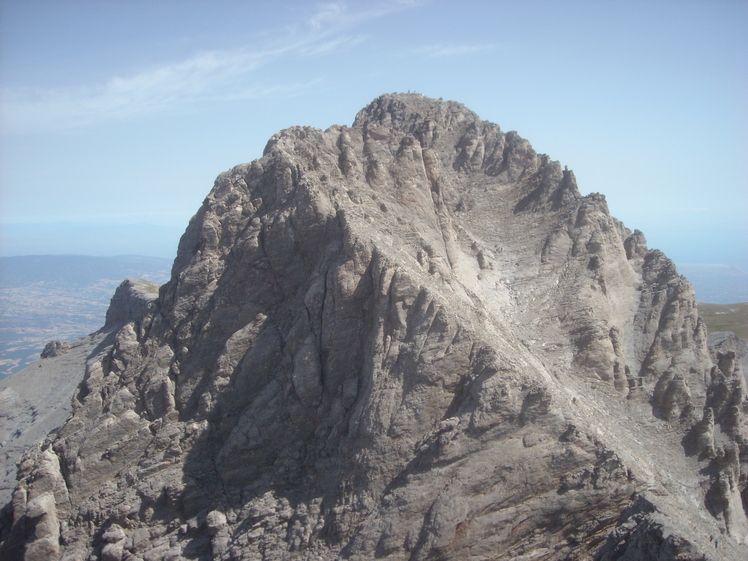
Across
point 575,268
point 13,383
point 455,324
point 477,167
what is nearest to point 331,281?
point 455,324

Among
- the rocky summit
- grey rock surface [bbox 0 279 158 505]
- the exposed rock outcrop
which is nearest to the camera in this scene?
the rocky summit

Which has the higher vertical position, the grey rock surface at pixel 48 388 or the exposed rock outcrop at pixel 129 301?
the exposed rock outcrop at pixel 129 301

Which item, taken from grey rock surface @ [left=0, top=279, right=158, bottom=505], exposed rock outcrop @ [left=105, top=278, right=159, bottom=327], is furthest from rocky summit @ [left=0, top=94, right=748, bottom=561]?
exposed rock outcrop @ [left=105, top=278, right=159, bottom=327]

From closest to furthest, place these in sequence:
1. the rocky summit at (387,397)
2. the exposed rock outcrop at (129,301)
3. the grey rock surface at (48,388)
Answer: the rocky summit at (387,397), the grey rock surface at (48,388), the exposed rock outcrop at (129,301)

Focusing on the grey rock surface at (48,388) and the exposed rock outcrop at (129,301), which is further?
the exposed rock outcrop at (129,301)

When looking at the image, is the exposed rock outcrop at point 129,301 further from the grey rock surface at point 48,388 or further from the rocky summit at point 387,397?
the rocky summit at point 387,397

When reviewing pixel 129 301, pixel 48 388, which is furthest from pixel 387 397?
pixel 129 301

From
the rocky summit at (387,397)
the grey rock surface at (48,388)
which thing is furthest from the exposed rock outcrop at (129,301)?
the rocky summit at (387,397)

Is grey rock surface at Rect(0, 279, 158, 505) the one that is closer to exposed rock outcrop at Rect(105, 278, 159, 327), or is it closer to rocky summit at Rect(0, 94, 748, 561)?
exposed rock outcrop at Rect(105, 278, 159, 327)
